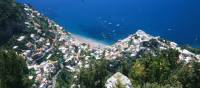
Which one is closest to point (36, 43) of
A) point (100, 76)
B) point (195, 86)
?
point (100, 76)

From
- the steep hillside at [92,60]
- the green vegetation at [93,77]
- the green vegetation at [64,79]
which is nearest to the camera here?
the steep hillside at [92,60]

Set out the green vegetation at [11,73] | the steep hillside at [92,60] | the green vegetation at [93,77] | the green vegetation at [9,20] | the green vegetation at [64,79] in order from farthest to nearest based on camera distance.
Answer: the green vegetation at [9,20] < the green vegetation at [64,79] < the green vegetation at [93,77] < the steep hillside at [92,60] < the green vegetation at [11,73]

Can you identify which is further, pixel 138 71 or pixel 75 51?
pixel 75 51

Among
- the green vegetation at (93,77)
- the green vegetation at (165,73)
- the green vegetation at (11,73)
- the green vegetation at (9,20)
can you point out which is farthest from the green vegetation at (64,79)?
the green vegetation at (9,20)

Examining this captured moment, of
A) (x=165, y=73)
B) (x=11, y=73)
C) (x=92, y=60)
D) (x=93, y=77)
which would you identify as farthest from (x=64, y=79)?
(x=165, y=73)

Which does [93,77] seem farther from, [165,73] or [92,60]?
[92,60]

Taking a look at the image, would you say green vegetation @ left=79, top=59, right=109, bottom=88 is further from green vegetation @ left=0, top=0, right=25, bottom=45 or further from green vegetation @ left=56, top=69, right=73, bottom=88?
green vegetation @ left=0, top=0, right=25, bottom=45

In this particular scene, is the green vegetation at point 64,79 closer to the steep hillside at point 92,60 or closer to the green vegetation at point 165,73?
the steep hillside at point 92,60

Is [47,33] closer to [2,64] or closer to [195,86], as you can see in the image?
[2,64]
